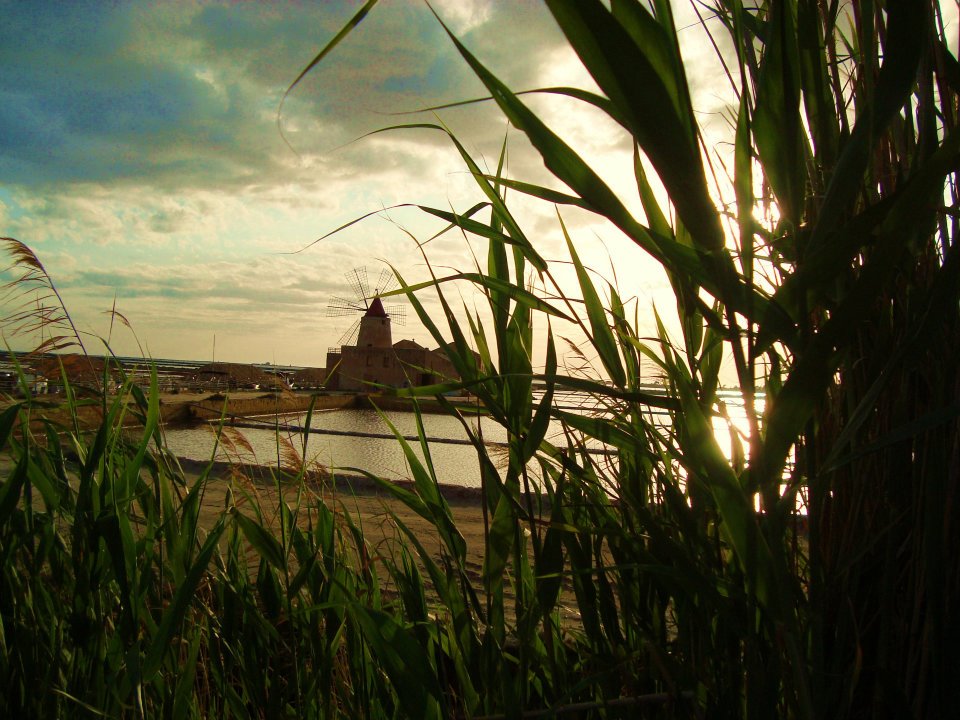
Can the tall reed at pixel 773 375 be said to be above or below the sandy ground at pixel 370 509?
above

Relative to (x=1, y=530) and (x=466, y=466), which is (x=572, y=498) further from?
(x=466, y=466)

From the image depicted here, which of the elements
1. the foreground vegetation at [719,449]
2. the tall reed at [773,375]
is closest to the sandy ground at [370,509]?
the foreground vegetation at [719,449]

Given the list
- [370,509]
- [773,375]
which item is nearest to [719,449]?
[773,375]

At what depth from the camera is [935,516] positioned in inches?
23.1

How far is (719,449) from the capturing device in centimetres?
53

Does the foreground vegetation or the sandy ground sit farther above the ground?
the foreground vegetation

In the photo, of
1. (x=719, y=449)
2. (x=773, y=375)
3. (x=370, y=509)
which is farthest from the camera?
(x=370, y=509)

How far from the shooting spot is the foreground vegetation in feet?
1.64

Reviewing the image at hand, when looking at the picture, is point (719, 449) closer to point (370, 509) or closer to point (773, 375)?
point (773, 375)

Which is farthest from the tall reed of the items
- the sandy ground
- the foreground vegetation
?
the sandy ground

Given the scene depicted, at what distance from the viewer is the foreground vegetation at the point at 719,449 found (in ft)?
1.64

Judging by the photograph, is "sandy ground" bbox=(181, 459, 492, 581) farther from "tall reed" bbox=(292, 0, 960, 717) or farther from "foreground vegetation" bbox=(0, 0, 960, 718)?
"tall reed" bbox=(292, 0, 960, 717)

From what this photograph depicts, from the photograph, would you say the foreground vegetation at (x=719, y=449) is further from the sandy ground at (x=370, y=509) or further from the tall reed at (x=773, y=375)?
the sandy ground at (x=370, y=509)

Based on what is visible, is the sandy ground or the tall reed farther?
the sandy ground
